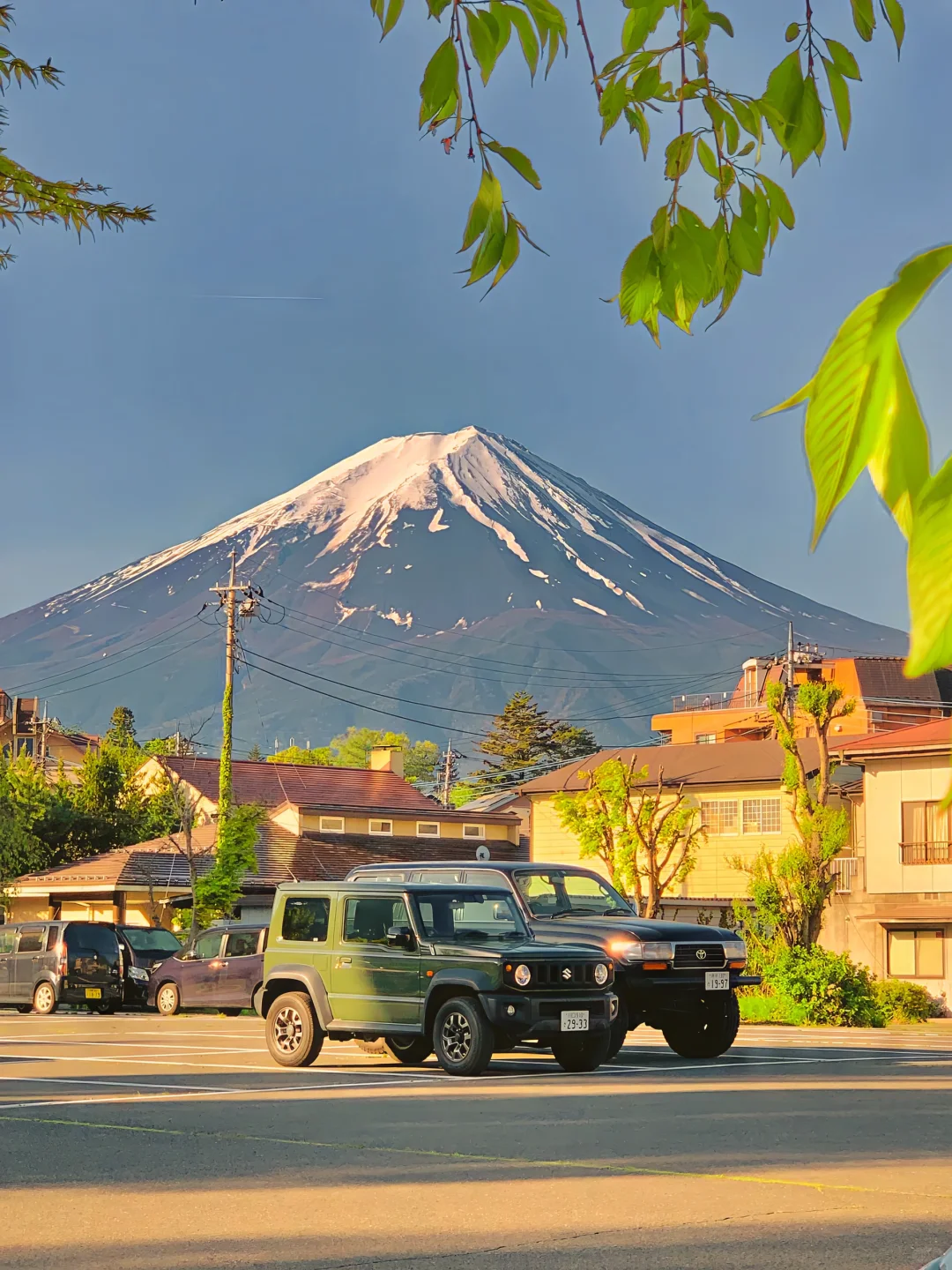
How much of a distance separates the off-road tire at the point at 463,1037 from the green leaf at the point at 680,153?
493 inches

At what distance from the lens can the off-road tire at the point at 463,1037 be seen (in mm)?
14641

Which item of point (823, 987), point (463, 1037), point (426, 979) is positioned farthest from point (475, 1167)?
point (823, 987)

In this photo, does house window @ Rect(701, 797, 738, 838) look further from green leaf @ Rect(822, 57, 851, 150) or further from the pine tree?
the pine tree

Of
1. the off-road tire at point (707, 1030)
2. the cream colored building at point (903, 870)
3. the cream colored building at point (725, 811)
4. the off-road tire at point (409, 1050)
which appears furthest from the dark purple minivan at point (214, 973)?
the cream colored building at point (725, 811)

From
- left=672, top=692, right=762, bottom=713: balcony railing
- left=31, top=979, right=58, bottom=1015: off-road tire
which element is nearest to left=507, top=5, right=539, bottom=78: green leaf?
left=31, top=979, right=58, bottom=1015: off-road tire

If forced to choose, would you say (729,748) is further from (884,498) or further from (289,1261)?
(884,498)

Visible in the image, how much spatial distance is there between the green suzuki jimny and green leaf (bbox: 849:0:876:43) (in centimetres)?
1275

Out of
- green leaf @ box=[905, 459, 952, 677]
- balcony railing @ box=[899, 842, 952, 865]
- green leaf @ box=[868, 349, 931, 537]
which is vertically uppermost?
balcony railing @ box=[899, 842, 952, 865]

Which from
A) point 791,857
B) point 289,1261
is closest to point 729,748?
point 791,857

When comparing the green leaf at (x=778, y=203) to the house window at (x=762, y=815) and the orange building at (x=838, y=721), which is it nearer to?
the house window at (x=762, y=815)

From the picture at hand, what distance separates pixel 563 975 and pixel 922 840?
28.3m

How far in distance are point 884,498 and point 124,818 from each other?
2334 inches

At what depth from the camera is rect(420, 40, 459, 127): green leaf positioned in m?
2.43

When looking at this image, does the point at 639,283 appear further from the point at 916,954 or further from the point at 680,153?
the point at 916,954
